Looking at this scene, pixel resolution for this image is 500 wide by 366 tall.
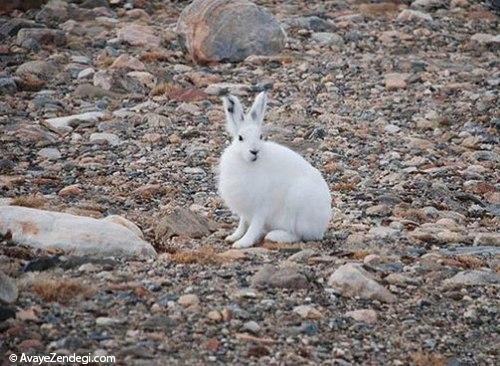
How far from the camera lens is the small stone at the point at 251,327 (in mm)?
7164

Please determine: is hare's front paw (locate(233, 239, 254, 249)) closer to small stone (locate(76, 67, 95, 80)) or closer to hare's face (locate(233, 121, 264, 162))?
hare's face (locate(233, 121, 264, 162))

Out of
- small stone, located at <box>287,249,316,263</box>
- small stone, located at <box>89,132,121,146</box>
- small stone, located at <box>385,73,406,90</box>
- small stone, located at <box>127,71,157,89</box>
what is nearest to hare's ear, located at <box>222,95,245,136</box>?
small stone, located at <box>287,249,316,263</box>

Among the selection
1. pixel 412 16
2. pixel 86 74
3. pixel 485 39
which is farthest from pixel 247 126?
pixel 412 16

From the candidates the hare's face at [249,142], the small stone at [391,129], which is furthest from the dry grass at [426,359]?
the small stone at [391,129]

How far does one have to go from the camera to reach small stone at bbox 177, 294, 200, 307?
24.5 feet

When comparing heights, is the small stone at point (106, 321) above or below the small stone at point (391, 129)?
above

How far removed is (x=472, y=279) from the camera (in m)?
8.59

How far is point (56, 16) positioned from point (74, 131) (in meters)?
5.97

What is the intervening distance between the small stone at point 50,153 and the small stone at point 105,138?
628 mm

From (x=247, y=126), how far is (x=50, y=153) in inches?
178

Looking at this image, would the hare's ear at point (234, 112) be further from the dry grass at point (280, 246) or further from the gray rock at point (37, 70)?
the gray rock at point (37, 70)

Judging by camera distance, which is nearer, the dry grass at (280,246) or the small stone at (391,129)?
the dry grass at (280,246)

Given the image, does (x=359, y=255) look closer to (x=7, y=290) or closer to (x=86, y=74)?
(x=7, y=290)

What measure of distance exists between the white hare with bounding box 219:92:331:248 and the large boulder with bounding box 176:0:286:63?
7.89m
